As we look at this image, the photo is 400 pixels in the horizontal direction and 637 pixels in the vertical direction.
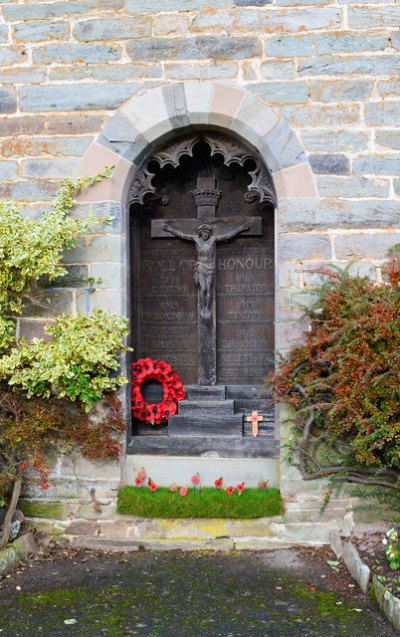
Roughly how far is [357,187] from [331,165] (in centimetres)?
25

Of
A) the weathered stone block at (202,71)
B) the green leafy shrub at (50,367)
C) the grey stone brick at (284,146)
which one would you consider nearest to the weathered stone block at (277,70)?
the weathered stone block at (202,71)

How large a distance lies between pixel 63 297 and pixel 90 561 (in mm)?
1973

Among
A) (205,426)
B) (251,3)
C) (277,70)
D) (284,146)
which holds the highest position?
(251,3)

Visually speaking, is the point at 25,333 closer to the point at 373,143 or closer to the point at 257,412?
the point at 257,412

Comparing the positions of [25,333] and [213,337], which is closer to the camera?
[25,333]

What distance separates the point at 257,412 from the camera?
212 inches

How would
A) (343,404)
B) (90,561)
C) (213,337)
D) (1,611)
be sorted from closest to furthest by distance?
(1,611) < (343,404) < (90,561) < (213,337)

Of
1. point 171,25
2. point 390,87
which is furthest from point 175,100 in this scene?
point 390,87

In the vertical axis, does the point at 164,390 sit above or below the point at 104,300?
below

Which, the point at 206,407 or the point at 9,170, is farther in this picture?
the point at 206,407

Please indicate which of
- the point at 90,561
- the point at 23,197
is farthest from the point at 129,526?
the point at 23,197

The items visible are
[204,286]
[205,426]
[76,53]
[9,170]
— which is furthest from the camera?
[204,286]

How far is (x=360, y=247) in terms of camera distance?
16.2 feet

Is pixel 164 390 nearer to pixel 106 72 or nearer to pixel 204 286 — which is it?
pixel 204 286
